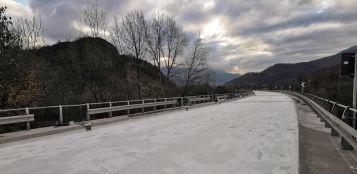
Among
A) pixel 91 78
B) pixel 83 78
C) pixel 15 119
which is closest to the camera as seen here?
pixel 15 119

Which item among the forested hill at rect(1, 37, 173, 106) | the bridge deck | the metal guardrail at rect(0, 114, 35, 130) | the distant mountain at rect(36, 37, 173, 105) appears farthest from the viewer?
the distant mountain at rect(36, 37, 173, 105)

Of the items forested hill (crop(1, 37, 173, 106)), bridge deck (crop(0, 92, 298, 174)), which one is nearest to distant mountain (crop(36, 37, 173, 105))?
forested hill (crop(1, 37, 173, 106))

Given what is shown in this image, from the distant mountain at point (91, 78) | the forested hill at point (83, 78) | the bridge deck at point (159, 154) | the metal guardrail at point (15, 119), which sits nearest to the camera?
the bridge deck at point (159, 154)

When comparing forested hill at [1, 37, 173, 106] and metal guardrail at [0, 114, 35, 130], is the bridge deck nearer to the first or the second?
metal guardrail at [0, 114, 35, 130]

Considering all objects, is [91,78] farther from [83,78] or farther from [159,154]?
[159,154]

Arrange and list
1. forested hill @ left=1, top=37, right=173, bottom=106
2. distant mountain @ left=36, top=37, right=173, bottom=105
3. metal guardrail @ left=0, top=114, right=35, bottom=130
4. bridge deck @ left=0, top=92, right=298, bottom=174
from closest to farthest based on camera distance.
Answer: bridge deck @ left=0, top=92, right=298, bottom=174 < metal guardrail @ left=0, top=114, right=35, bottom=130 < forested hill @ left=1, top=37, right=173, bottom=106 < distant mountain @ left=36, top=37, right=173, bottom=105

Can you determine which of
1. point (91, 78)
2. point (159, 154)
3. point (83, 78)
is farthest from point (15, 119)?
point (83, 78)

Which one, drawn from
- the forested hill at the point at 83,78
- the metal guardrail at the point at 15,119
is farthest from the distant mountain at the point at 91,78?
the metal guardrail at the point at 15,119

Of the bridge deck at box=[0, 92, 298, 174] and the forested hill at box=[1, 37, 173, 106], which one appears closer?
the bridge deck at box=[0, 92, 298, 174]

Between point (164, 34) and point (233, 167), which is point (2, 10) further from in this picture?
point (164, 34)

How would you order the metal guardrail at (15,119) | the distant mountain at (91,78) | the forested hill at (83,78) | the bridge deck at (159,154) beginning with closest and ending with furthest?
the bridge deck at (159,154), the metal guardrail at (15,119), the forested hill at (83,78), the distant mountain at (91,78)

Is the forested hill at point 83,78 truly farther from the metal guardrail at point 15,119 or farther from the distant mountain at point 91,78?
the metal guardrail at point 15,119

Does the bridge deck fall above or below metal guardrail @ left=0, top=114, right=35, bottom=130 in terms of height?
below

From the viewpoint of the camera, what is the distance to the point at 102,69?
132 feet
